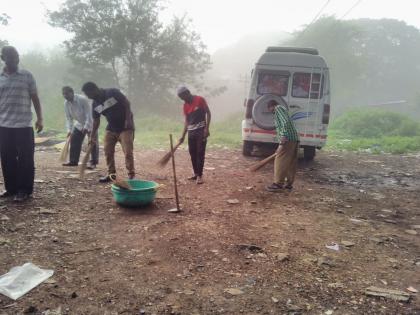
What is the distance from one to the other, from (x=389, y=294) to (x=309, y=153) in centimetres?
592

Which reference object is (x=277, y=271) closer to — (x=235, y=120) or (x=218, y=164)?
(x=218, y=164)

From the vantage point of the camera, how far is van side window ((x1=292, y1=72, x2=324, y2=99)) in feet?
25.1

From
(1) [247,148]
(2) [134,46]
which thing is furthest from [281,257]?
(2) [134,46]

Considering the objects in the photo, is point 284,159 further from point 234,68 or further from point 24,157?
point 234,68

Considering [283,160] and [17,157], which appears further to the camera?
[283,160]

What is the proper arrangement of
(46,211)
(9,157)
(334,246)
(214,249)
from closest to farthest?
(214,249) < (334,246) < (46,211) < (9,157)

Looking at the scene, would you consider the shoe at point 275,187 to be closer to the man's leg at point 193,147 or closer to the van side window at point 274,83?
the man's leg at point 193,147

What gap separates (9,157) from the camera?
4516mm

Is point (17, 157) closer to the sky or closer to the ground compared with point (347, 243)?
closer to the sky

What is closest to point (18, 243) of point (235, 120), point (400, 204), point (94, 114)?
point (94, 114)

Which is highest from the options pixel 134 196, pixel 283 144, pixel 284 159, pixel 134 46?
pixel 134 46

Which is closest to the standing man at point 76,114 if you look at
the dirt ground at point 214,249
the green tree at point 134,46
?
the dirt ground at point 214,249

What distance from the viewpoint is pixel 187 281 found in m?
2.96

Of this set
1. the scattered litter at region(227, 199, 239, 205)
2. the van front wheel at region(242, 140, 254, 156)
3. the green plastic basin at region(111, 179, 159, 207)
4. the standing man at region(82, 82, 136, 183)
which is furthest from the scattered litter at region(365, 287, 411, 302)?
the van front wheel at region(242, 140, 254, 156)
